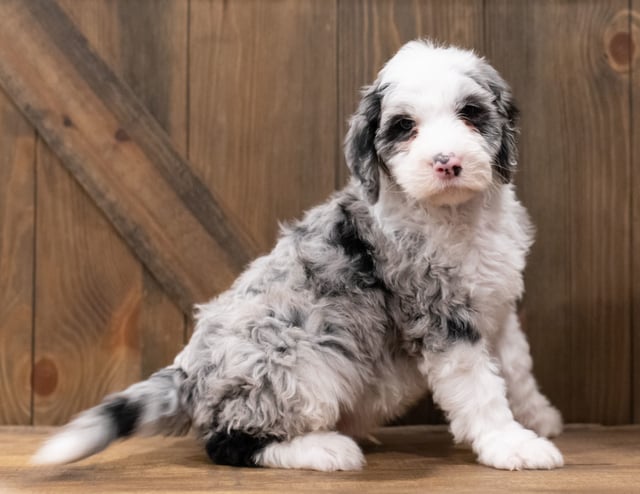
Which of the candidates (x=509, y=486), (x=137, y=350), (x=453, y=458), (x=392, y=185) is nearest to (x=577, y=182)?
(x=392, y=185)

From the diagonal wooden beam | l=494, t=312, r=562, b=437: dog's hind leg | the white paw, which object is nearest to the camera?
l=494, t=312, r=562, b=437: dog's hind leg

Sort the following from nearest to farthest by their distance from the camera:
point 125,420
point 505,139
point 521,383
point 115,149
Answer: point 125,420, point 505,139, point 521,383, point 115,149

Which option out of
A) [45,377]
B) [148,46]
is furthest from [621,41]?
[45,377]

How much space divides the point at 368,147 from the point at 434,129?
11.7 inches

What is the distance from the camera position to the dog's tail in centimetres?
271

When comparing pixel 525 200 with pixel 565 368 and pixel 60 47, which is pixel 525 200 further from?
pixel 60 47

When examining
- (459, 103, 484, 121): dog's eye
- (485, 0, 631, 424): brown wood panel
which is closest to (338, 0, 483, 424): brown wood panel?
(485, 0, 631, 424): brown wood panel

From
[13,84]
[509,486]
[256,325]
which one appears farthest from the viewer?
[13,84]

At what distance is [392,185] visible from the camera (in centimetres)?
301

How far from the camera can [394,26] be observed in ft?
12.4

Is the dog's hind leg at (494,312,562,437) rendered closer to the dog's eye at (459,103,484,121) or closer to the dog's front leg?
the dog's front leg

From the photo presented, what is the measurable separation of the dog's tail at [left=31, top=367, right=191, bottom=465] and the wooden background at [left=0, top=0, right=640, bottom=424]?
2.63ft

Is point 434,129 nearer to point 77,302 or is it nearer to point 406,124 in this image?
point 406,124

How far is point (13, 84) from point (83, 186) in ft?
1.82
